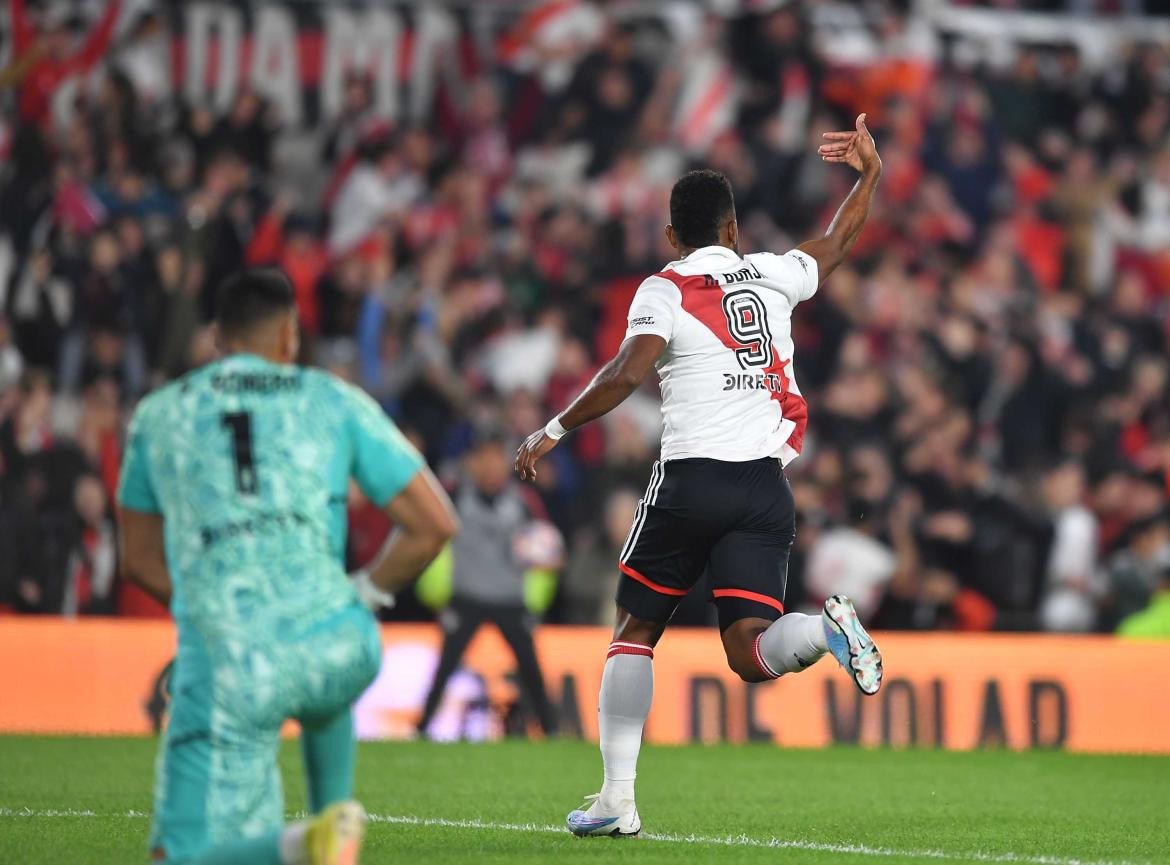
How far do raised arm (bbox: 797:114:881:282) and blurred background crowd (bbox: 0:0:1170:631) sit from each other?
605cm

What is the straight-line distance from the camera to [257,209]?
669 inches

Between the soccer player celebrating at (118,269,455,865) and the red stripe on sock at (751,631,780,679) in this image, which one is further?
the red stripe on sock at (751,631,780,679)

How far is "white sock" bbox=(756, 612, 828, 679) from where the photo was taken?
7246mm

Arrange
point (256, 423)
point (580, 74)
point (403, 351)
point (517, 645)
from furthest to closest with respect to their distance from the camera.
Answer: point (580, 74)
point (403, 351)
point (517, 645)
point (256, 423)

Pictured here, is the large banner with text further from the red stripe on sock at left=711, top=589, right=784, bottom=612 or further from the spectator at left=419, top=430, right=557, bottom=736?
the red stripe on sock at left=711, top=589, right=784, bottom=612

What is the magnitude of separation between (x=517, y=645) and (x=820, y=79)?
27.0ft

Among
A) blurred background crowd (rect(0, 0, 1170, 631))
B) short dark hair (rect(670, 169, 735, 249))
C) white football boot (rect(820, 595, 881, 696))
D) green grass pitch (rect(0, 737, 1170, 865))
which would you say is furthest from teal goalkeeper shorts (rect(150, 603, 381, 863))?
blurred background crowd (rect(0, 0, 1170, 631))

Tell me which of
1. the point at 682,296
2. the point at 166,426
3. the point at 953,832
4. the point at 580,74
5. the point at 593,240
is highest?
the point at 580,74

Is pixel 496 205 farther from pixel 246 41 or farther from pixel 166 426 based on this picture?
pixel 166 426

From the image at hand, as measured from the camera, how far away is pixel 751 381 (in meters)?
7.74

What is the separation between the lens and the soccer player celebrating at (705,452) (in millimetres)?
7629

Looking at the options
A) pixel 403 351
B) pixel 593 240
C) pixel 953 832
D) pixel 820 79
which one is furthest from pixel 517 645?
pixel 820 79

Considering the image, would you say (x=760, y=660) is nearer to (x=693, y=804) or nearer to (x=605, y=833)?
(x=605, y=833)

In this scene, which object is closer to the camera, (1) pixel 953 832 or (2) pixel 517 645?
(1) pixel 953 832
